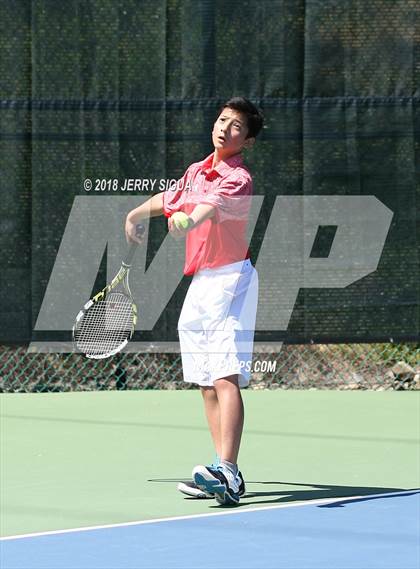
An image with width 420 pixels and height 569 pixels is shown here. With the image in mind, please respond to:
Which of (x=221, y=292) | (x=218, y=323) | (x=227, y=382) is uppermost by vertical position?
(x=221, y=292)

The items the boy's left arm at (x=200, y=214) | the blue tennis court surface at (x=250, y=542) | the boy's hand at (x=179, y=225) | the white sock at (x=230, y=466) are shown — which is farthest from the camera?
the white sock at (x=230, y=466)

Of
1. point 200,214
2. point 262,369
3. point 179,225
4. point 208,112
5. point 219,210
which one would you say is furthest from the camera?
point 262,369

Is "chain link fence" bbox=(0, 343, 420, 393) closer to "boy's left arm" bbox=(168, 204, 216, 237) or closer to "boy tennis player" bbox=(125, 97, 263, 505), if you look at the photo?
"boy tennis player" bbox=(125, 97, 263, 505)

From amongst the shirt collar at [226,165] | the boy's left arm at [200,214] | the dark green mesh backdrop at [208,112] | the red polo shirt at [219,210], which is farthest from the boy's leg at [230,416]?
the dark green mesh backdrop at [208,112]

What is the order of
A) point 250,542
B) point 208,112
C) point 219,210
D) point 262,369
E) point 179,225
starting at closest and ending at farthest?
point 250,542
point 179,225
point 219,210
point 208,112
point 262,369

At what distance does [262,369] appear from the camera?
30.5 feet

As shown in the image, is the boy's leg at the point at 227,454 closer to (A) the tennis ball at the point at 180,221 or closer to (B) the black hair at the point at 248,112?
(A) the tennis ball at the point at 180,221

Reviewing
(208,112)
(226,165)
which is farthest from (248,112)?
(208,112)

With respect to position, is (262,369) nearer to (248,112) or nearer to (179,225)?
(248,112)

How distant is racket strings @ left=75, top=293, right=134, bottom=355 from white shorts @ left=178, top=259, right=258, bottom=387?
45.1 inches

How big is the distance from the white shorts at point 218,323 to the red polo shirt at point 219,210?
0.17ft

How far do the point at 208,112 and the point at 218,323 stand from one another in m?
3.54

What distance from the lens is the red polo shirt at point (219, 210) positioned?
18.9 feet

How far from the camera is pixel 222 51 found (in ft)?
29.9
